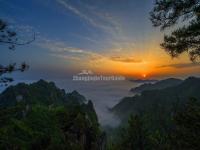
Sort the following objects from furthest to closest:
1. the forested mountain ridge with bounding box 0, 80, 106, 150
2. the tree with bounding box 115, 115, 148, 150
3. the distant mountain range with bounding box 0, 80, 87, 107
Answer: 1. the distant mountain range with bounding box 0, 80, 87, 107
2. the tree with bounding box 115, 115, 148, 150
3. the forested mountain ridge with bounding box 0, 80, 106, 150

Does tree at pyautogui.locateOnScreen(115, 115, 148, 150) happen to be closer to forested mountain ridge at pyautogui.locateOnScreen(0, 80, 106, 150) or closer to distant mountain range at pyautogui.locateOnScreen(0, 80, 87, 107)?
forested mountain ridge at pyautogui.locateOnScreen(0, 80, 106, 150)

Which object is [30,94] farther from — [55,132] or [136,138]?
[136,138]

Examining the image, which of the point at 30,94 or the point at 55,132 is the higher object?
the point at 55,132

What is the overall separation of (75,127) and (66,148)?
5.65 m

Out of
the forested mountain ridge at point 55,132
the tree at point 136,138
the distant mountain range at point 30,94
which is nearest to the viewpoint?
the forested mountain ridge at point 55,132

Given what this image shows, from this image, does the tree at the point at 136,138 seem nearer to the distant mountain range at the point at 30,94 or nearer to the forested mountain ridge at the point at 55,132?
the forested mountain ridge at the point at 55,132

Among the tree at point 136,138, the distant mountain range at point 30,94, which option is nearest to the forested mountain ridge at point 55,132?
the tree at point 136,138

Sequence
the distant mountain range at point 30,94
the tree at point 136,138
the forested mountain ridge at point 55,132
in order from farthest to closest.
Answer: the distant mountain range at point 30,94, the tree at point 136,138, the forested mountain ridge at point 55,132

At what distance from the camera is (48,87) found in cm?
16800

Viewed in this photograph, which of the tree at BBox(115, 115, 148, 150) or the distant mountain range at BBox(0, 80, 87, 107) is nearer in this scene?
the tree at BBox(115, 115, 148, 150)

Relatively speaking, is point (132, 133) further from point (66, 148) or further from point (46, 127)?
point (46, 127)

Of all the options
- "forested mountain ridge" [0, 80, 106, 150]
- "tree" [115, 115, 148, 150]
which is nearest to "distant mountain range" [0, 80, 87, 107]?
"forested mountain ridge" [0, 80, 106, 150]

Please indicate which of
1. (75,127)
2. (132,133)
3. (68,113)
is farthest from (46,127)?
(132,133)

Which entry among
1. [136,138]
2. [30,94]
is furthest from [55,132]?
[30,94]
